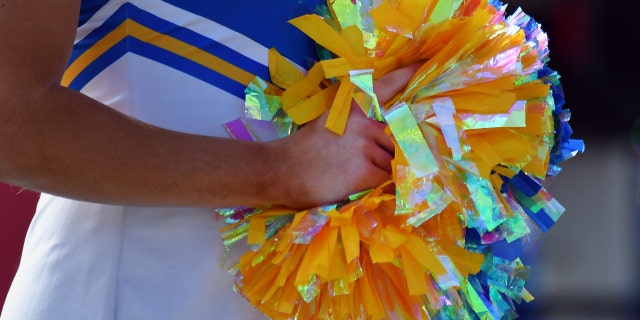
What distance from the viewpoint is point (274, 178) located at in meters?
1.16

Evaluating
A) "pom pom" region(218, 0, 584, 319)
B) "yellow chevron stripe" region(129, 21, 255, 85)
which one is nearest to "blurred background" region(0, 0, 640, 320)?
"pom pom" region(218, 0, 584, 319)

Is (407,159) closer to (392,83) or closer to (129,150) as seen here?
(392,83)

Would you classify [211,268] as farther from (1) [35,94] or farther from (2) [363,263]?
(1) [35,94]

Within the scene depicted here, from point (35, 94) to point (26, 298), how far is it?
300mm

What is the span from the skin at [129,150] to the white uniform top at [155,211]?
88mm

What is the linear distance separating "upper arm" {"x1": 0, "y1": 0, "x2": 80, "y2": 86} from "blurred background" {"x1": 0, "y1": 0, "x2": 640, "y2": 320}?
184 inches

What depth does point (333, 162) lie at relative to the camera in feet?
3.83

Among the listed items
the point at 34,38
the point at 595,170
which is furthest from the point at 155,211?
the point at 595,170

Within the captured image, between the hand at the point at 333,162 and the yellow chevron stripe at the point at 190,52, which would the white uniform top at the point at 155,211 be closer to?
the yellow chevron stripe at the point at 190,52

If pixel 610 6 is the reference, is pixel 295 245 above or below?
below

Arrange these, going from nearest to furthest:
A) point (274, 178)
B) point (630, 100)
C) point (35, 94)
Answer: point (35, 94)
point (274, 178)
point (630, 100)

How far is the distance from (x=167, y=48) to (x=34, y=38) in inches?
8.1

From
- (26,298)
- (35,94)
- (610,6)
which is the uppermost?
(610,6)

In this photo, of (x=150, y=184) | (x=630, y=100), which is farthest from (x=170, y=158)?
(x=630, y=100)
